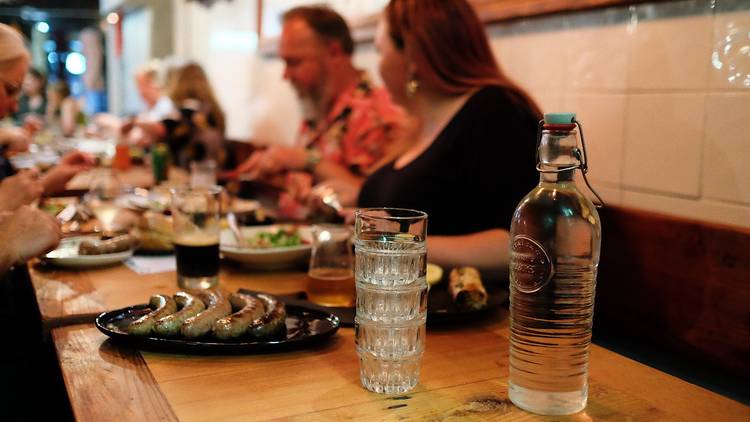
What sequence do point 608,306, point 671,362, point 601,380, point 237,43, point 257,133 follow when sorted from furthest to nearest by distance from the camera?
point 237,43 → point 257,133 → point 608,306 → point 671,362 → point 601,380

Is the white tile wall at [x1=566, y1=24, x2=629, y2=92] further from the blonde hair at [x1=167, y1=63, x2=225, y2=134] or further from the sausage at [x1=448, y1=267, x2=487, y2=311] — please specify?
the blonde hair at [x1=167, y1=63, x2=225, y2=134]

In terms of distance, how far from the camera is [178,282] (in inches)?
55.7

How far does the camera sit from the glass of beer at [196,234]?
1.37 metres

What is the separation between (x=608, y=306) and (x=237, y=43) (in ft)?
13.3

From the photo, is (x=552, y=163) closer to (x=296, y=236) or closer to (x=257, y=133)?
(x=296, y=236)

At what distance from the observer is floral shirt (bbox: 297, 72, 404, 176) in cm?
282

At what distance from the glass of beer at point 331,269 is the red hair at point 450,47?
0.73 m

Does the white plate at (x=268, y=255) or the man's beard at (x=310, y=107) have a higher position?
the man's beard at (x=310, y=107)

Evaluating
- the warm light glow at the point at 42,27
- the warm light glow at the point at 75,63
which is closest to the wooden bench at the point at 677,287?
the warm light glow at the point at 42,27

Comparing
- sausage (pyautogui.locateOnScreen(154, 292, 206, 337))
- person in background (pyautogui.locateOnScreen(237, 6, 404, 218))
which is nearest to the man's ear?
person in background (pyautogui.locateOnScreen(237, 6, 404, 218))

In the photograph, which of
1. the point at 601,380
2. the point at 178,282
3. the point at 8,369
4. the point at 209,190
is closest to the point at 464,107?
the point at 209,190

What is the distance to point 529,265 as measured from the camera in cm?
84

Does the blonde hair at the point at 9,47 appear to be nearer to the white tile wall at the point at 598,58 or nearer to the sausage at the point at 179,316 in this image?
the sausage at the point at 179,316

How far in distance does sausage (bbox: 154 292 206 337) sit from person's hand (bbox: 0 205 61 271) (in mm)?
394
